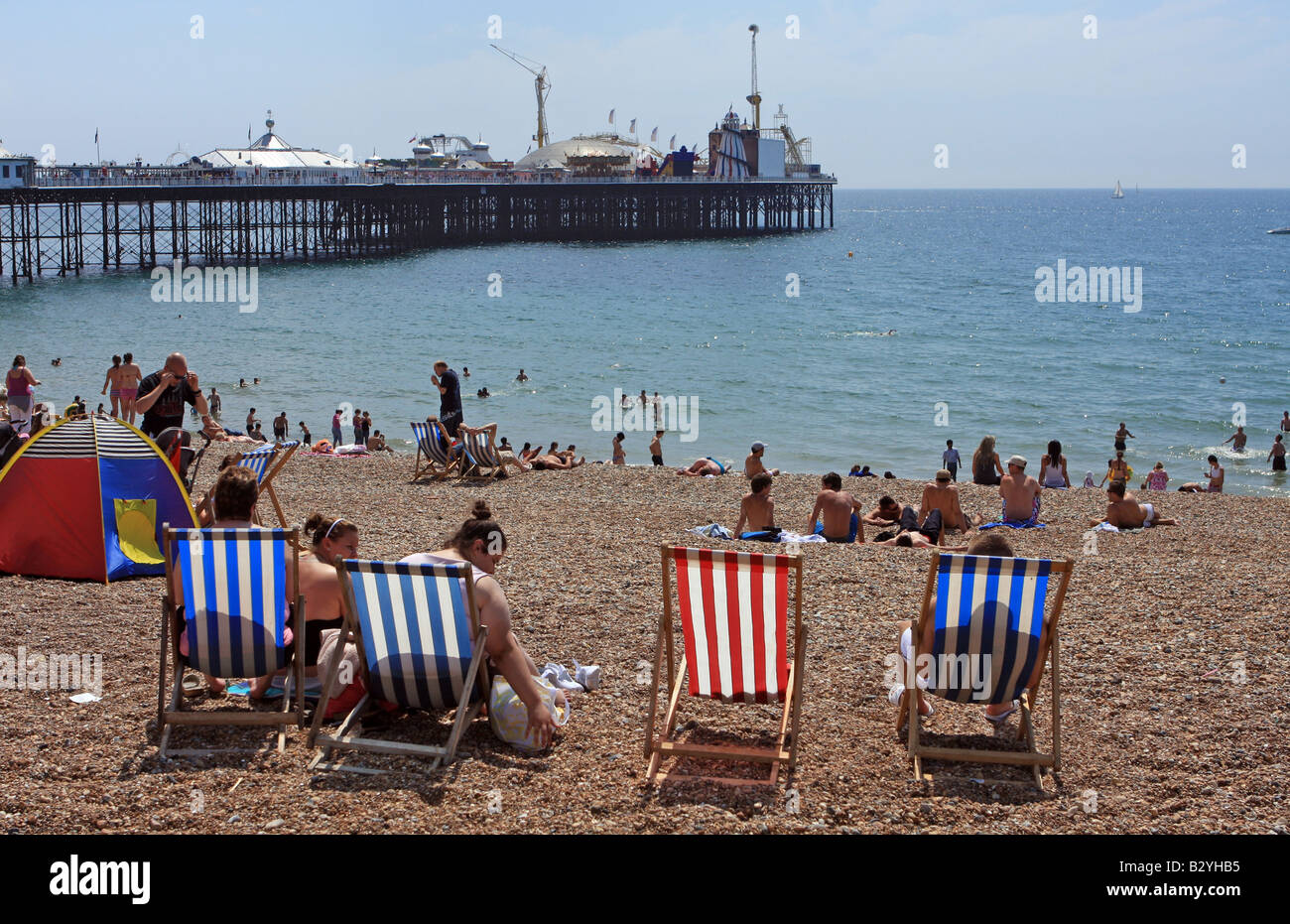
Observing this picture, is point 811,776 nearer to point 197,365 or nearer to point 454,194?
point 197,365

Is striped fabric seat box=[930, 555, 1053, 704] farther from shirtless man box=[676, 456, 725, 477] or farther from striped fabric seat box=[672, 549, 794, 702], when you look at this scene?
shirtless man box=[676, 456, 725, 477]

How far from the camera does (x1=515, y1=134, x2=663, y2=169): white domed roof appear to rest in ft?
296

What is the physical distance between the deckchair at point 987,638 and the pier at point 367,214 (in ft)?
143

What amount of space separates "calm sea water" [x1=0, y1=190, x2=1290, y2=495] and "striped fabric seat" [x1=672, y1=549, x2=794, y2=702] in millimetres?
14659

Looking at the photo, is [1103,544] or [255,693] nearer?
[255,693]

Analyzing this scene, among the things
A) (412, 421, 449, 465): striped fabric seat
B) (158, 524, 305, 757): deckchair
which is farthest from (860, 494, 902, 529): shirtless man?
(158, 524, 305, 757): deckchair

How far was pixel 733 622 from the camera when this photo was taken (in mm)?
4008

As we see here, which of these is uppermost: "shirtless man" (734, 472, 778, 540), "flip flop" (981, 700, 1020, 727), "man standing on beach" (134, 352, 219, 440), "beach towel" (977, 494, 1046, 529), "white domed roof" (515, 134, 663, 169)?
"white domed roof" (515, 134, 663, 169)

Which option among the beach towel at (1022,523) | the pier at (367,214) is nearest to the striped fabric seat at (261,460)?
the beach towel at (1022,523)

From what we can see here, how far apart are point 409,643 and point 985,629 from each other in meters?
1.91

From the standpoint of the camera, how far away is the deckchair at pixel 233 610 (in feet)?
13.1
